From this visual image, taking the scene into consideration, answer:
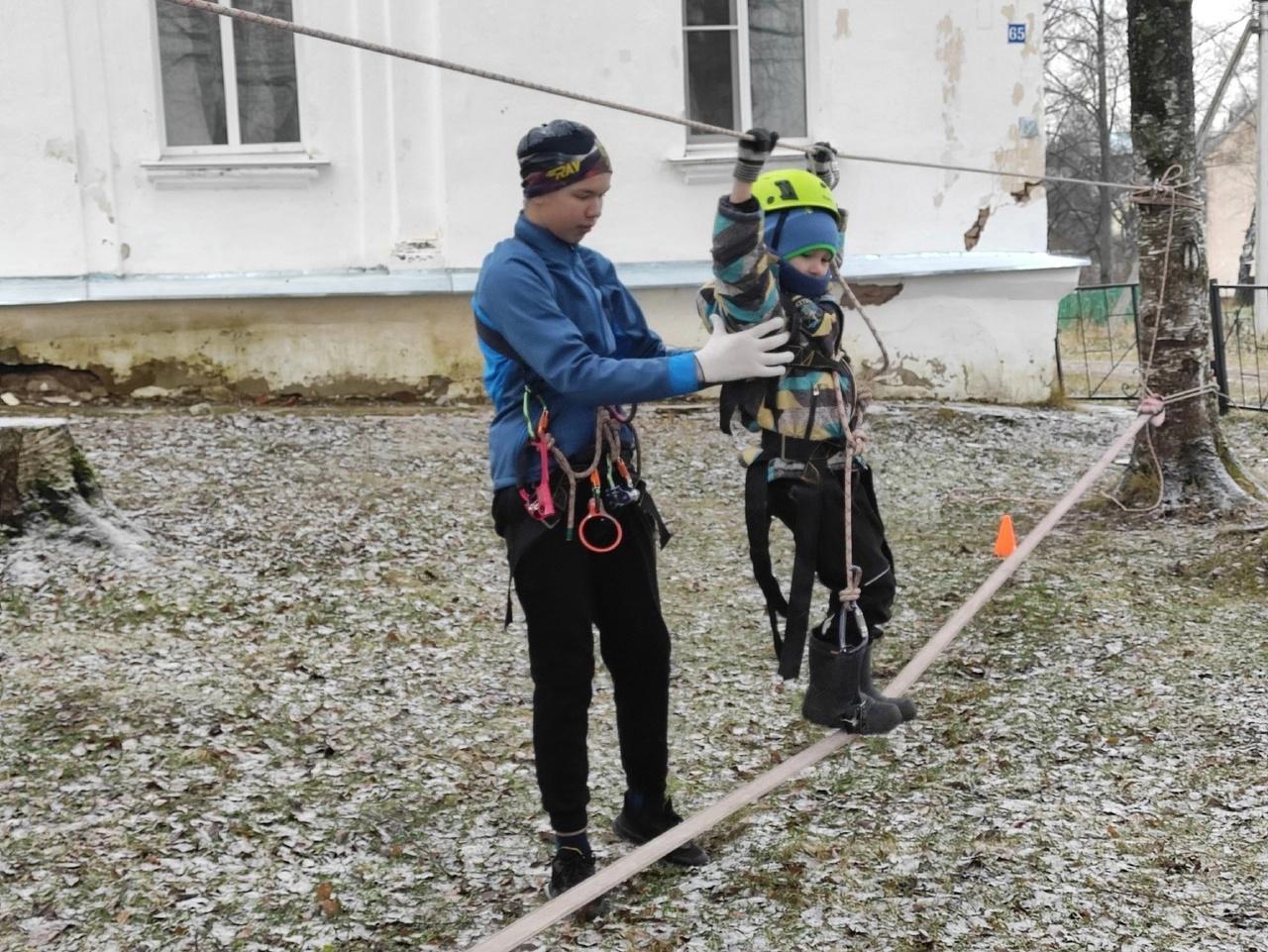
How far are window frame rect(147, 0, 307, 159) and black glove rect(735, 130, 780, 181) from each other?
7782 mm

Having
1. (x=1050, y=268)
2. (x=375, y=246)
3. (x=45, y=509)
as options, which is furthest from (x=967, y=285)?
(x=45, y=509)

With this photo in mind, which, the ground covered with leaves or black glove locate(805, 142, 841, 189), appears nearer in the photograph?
the ground covered with leaves

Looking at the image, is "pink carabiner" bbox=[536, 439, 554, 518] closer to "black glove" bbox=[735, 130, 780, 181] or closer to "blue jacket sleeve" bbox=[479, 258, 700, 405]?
"blue jacket sleeve" bbox=[479, 258, 700, 405]

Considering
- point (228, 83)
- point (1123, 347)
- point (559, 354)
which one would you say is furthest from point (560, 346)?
point (1123, 347)

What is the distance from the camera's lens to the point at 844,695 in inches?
146

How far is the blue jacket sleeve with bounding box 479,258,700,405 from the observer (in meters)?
2.96

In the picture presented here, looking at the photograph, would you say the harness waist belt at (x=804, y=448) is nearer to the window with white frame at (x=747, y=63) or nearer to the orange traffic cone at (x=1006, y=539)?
the orange traffic cone at (x=1006, y=539)

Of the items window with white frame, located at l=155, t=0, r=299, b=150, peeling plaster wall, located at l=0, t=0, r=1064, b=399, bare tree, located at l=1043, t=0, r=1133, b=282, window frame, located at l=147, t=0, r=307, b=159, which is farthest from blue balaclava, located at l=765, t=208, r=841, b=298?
bare tree, located at l=1043, t=0, r=1133, b=282

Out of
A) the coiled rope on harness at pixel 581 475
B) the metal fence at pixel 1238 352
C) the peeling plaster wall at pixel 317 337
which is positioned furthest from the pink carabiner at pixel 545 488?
the metal fence at pixel 1238 352

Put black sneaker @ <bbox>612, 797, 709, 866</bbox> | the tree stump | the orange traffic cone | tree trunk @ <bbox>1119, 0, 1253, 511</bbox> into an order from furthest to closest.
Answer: tree trunk @ <bbox>1119, 0, 1253, 511</bbox> → the orange traffic cone → the tree stump → black sneaker @ <bbox>612, 797, 709, 866</bbox>

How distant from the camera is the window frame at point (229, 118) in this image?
10.1 m

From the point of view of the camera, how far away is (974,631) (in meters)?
5.50

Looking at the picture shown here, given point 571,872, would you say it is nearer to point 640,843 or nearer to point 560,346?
point 640,843

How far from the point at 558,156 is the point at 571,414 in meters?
0.60
